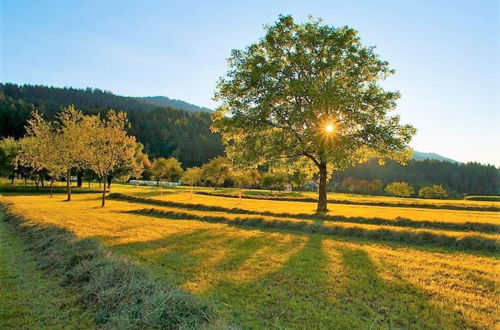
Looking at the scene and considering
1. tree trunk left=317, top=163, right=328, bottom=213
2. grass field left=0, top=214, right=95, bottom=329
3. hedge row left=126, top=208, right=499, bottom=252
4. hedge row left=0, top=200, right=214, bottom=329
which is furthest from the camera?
tree trunk left=317, top=163, right=328, bottom=213

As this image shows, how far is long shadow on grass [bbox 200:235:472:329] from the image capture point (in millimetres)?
8023

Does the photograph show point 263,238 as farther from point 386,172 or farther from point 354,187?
point 386,172

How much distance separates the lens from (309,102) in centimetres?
2953

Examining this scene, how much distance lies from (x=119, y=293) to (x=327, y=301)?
557 centimetres

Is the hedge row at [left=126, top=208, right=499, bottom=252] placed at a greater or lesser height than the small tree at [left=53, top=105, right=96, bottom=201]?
lesser

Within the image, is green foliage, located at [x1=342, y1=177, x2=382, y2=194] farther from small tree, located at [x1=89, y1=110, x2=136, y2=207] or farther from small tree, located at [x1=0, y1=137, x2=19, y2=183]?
small tree, located at [x1=0, y1=137, x2=19, y2=183]

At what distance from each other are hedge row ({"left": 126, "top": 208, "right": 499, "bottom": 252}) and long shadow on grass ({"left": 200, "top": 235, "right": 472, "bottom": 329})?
8.11 m

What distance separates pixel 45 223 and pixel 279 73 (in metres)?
21.4

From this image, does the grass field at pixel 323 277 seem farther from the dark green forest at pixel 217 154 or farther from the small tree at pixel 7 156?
the dark green forest at pixel 217 154

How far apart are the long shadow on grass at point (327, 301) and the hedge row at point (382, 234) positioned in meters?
8.11

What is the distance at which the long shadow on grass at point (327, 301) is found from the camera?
26.3 feet

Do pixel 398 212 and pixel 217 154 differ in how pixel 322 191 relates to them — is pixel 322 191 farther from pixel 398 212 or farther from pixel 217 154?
pixel 217 154

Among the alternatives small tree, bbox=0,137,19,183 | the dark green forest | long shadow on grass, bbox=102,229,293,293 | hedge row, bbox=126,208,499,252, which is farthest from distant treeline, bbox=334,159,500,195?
long shadow on grass, bbox=102,229,293,293

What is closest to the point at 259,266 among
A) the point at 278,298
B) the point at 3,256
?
the point at 278,298
